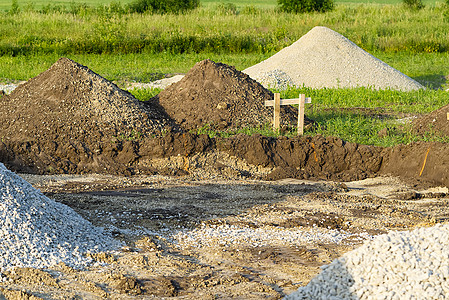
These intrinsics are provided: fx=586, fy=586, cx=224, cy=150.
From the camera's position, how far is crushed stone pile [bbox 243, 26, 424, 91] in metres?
18.9

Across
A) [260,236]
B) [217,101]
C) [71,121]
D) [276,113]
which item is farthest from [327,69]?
[260,236]

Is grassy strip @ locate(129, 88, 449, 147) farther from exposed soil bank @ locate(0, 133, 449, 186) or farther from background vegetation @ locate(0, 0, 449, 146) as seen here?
exposed soil bank @ locate(0, 133, 449, 186)

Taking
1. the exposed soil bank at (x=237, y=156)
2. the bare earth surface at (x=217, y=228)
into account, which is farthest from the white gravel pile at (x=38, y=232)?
the exposed soil bank at (x=237, y=156)

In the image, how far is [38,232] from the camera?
650cm

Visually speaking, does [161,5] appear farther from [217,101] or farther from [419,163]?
[419,163]

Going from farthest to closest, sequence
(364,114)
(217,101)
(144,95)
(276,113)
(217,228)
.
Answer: (144,95), (364,114), (217,101), (276,113), (217,228)

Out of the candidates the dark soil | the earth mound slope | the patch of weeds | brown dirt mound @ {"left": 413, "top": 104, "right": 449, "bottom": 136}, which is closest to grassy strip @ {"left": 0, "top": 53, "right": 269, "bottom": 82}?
the patch of weeds

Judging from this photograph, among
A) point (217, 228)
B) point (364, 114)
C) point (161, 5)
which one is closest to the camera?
point (217, 228)

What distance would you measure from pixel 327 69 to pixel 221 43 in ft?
28.2

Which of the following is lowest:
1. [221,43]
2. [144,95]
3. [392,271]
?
[144,95]

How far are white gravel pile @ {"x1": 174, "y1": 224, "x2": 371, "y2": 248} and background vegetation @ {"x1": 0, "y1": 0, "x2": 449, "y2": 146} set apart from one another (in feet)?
25.0

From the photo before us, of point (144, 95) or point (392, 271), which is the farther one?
point (144, 95)

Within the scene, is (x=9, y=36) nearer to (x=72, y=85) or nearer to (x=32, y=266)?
(x=72, y=85)

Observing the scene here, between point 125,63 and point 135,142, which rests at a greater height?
point 135,142
